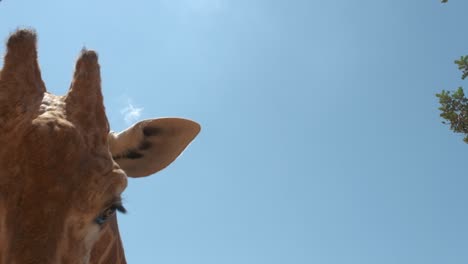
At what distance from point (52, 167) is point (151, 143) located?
6.14ft

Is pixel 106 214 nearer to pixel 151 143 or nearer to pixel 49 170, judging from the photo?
pixel 49 170

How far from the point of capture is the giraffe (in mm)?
2828

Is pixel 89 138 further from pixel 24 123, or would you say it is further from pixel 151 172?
pixel 151 172

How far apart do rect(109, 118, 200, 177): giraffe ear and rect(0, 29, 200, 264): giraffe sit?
28.1 inches

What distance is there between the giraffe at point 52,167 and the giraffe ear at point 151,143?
2.34 feet

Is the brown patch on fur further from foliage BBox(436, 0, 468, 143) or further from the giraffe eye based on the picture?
foliage BBox(436, 0, 468, 143)

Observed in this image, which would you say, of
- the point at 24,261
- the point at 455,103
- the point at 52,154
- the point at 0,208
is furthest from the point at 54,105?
the point at 455,103

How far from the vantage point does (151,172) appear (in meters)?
4.96

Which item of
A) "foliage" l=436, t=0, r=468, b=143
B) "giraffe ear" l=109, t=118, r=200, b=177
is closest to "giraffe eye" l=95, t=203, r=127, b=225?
"giraffe ear" l=109, t=118, r=200, b=177

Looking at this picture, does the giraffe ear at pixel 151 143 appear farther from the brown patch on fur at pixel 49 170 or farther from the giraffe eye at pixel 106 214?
the giraffe eye at pixel 106 214

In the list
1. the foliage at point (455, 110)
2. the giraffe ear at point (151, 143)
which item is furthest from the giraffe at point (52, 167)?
the foliage at point (455, 110)

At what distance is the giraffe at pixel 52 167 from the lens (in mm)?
2828

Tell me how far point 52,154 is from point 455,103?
1241cm

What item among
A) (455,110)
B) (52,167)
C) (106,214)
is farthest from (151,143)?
(455,110)
